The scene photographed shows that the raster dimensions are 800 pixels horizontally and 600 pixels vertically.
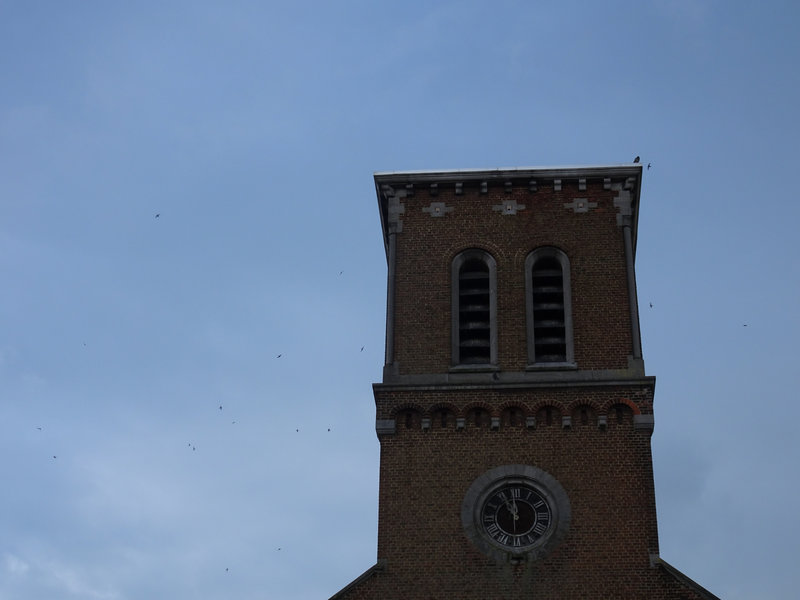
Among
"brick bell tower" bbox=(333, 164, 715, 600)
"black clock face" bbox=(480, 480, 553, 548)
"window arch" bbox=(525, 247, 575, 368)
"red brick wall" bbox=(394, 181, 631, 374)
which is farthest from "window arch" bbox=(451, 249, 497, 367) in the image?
"black clock face" bbox=(480, 480, 553, 548)

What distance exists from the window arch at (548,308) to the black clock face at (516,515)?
2974 mm

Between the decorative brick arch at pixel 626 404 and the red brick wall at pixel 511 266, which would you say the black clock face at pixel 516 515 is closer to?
the decorative brick arch at pixel 626 404

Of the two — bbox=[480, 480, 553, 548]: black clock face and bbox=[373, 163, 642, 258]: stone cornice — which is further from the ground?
bbox=[373, 163, 642, 258]: stone cornice

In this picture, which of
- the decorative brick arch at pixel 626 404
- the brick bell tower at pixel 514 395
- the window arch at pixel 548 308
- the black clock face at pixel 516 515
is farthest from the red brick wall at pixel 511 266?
the black clock face at pixel 516 515

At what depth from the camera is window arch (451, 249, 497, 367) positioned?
2952 centimetres

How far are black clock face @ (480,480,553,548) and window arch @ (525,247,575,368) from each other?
9.76ft

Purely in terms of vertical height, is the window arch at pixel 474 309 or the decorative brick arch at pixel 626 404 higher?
the window arch at pixel 474 309

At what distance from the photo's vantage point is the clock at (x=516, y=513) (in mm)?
26719

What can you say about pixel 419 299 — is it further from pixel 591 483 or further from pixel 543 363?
pixel 591 483

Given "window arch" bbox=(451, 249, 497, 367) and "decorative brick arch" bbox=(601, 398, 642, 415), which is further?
"window arch" bbox=(451, 249, 497, 367)

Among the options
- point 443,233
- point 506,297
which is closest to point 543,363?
point 506,297

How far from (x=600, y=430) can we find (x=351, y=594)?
6.16m

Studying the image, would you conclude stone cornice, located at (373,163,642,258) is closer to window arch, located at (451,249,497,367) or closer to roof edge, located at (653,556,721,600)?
window arch, located at (451,249,497,367)

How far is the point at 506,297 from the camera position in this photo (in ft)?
98.7
